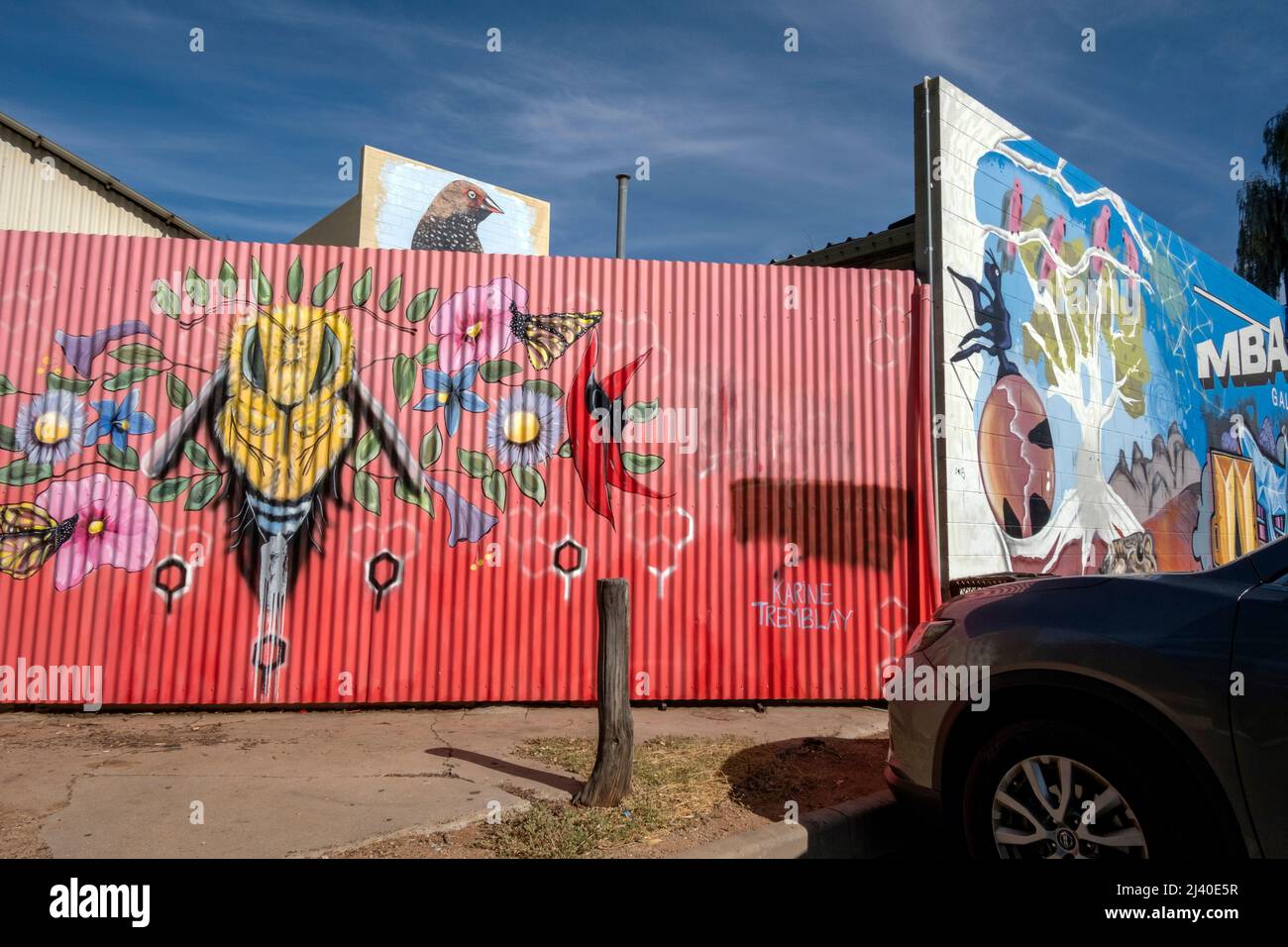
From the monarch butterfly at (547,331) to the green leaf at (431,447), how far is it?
99 cm

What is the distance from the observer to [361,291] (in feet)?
22.5

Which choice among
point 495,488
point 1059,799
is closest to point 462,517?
point 495,488

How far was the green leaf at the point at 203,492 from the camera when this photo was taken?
6.50 meters

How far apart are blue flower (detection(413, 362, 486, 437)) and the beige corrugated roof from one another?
30.4 feet

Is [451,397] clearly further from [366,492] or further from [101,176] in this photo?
[101,176]

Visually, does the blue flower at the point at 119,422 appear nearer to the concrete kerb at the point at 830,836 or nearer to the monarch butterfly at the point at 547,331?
the monarch butterfly at the point at 547,331

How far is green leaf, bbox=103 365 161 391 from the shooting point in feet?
21.5

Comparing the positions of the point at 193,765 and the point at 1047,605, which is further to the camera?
the point at 193,765

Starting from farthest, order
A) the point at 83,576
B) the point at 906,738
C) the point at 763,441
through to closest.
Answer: the point at 763,441, the point at 83,576, the point at 906,738

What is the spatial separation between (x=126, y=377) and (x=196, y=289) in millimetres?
894

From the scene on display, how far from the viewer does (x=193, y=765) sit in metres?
5.00
